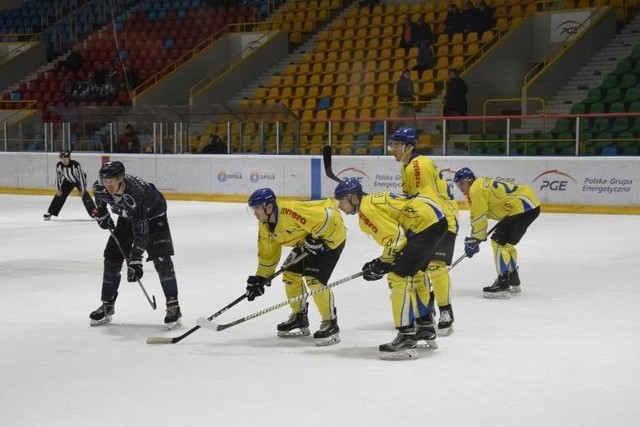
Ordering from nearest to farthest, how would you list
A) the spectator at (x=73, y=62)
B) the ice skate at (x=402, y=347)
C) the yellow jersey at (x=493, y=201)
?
the ice skate at (x=402, y=347) < the yellow jersey at (x=493, y=201) < the spectator at (x=73, y=62)

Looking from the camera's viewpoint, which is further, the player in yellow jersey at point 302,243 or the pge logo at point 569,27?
the pge logo at point 569,27

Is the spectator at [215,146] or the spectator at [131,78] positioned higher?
the spectator at [131,78]

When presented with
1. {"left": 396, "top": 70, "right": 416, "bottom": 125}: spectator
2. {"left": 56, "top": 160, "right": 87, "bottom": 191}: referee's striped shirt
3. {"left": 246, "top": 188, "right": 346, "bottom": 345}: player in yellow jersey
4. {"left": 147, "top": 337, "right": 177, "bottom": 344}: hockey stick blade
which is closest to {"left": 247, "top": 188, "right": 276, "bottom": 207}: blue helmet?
{"left": 246, "top": 188, "right": 346, "bottom": 345}: player in yellow jersey

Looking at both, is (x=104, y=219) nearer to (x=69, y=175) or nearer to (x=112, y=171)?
(x=112, y=171)

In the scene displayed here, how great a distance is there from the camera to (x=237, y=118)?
19.6 meters

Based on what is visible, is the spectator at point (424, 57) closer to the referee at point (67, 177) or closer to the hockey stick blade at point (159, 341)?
the referee at point (67, 177)

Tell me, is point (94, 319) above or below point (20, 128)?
below

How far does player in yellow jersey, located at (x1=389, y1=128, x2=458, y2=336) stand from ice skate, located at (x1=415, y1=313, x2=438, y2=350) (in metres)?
0.34

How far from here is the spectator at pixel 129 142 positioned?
20.9 m

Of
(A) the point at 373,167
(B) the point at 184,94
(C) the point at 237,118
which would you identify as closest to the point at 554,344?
(A) the point at 373,167

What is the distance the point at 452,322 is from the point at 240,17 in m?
23.1

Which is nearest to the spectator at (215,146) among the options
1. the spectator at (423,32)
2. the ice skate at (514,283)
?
the spectator at (423,32)

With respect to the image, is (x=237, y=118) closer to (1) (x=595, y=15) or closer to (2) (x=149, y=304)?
(1) (x=595, y=15)

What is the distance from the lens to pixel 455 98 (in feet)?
66.5
